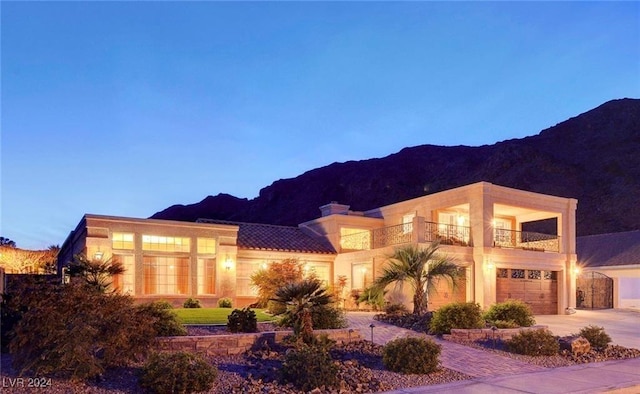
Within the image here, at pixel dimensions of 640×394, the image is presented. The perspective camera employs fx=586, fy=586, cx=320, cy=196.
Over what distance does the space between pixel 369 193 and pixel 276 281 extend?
75.2 metres

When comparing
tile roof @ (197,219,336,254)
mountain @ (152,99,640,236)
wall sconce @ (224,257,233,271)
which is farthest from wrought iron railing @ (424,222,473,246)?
mountain @ (152,99,640,236)

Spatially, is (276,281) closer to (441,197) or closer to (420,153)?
(441,197)

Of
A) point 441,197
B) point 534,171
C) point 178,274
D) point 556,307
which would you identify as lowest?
point 556,307

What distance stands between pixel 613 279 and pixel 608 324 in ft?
35.9

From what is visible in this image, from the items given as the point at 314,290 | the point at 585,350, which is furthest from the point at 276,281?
the point at 585,350

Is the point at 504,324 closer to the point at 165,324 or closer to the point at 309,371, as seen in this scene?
the point at 309,371

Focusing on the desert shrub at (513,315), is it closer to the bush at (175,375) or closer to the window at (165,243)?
the bush at (175,375)

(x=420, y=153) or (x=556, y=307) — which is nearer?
(x=556, y=307)

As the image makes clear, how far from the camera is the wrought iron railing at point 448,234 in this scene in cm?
2441

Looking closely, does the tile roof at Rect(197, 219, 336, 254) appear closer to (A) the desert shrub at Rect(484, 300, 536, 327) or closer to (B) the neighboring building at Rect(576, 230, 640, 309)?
(A) the desert shrub at Rect(484, 300, 536, 327)

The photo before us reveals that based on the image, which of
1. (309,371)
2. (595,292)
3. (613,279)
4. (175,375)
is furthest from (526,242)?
(175,375)

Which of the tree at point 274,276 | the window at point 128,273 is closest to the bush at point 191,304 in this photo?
the window at point 128,273

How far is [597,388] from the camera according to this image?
9734 mm

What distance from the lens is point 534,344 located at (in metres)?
13.1
